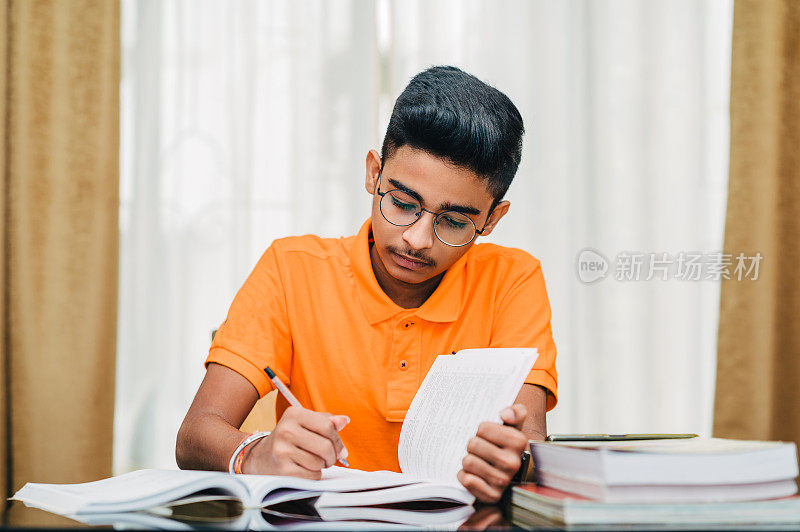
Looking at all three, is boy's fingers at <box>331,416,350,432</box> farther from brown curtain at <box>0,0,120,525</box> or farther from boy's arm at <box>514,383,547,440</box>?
brown curtain at <box>0,0,120,525</box>

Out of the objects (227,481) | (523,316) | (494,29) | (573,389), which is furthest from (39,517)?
(494,29)

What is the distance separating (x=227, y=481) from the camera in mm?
736

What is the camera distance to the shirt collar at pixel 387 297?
52.5 inches

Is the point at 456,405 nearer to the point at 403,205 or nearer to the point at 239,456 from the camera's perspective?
the point at 239,456

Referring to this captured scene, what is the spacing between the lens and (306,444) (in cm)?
85

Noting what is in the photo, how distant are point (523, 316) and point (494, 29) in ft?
4.64

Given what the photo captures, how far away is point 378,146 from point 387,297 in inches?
44.6

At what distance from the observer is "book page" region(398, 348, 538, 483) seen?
0.84 meters

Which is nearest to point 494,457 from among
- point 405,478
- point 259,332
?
point 405,478

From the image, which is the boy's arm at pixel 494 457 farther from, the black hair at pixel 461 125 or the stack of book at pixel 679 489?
the black hair at pixel 461 125

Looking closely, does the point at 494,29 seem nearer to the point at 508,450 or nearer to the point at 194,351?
the point at 194,351

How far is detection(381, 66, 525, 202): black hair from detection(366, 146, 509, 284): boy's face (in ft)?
0.08

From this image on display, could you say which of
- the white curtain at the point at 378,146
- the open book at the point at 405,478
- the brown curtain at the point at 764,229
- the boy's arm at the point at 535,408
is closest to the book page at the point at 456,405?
the open book at the point at 405,478

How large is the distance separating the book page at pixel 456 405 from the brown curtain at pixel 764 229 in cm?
154
